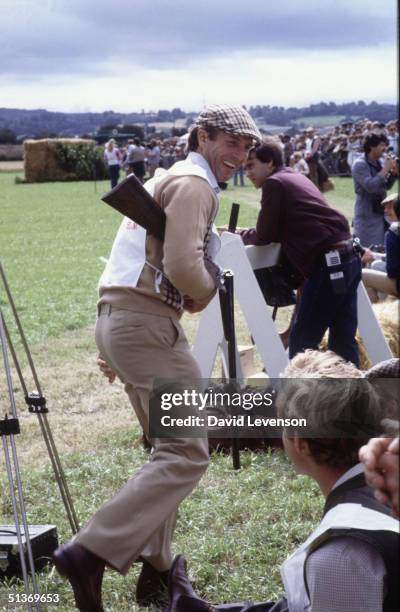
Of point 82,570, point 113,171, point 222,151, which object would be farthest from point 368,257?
point 113,171

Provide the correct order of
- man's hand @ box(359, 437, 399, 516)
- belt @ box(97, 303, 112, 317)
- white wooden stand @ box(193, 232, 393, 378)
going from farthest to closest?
white wooden stand @ box(193, 232, 393, 378) < belt @ box(97, 303, 112, 317) < man's hand @ box(359, 437, 399, 516)

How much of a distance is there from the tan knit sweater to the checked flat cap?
1.25 feet

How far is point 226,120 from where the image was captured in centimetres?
349

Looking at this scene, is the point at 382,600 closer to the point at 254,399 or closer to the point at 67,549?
the point at 67,549

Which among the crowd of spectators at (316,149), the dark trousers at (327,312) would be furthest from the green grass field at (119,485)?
the crowd of spectators at (316,149)

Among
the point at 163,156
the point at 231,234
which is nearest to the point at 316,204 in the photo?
the point at 231,234

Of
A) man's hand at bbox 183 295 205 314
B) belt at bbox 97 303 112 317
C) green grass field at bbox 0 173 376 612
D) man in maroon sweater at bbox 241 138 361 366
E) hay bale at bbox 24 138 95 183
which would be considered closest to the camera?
belt at bbox 97 303 112 317

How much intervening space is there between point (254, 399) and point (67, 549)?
7.37 feet

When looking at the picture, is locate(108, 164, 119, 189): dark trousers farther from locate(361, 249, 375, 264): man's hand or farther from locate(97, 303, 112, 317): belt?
locate(97, 303, 112, 317): belt

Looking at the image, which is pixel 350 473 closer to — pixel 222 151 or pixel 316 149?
pixel 222 151

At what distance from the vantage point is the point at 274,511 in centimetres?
419

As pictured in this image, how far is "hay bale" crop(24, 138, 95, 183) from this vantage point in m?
37.7

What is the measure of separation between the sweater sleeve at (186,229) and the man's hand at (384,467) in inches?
68.3

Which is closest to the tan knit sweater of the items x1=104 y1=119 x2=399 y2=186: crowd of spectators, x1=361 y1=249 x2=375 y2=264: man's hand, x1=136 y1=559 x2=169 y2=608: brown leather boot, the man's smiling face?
the man's smiling face
